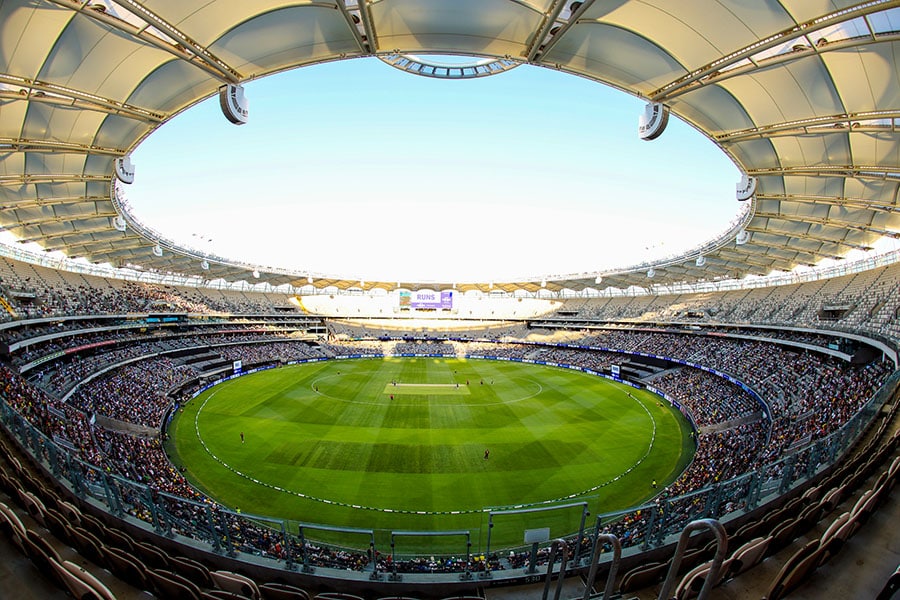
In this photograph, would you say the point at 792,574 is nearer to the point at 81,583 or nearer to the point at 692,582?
the point at 692,582

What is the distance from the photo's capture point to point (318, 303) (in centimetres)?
7750

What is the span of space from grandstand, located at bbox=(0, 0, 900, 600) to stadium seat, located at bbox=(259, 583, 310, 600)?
49mm

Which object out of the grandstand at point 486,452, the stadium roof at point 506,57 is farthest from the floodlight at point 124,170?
the stadium roof at point 506,57

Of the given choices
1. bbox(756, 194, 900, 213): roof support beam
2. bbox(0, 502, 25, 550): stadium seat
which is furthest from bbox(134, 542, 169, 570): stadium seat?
bbox(756, 194, 900, 213): roof support beam

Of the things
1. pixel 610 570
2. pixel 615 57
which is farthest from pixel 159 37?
pixel 610 570

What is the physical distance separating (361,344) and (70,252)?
40.3 meters

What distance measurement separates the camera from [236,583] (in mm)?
5773

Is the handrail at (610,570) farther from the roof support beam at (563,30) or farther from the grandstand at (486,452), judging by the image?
the roof support beam at (563,30)

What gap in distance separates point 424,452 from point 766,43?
22.5 meters

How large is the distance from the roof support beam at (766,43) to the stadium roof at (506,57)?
1.3 inches

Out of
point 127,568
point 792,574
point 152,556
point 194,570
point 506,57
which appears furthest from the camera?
point 506,57

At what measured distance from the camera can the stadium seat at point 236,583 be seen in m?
5.56

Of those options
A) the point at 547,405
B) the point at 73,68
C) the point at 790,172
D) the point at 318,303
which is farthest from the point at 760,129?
the point at 318,303

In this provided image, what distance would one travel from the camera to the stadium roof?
28.1ft
